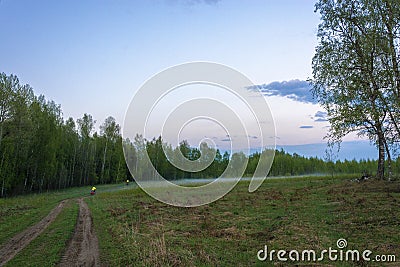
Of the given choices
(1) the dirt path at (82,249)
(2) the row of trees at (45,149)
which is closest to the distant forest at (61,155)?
(2) the row of trees at (45,149)

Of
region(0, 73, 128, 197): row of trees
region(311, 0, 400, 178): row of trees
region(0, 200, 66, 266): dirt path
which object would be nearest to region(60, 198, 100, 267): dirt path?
region(0, 200, 66, 266): dirt path

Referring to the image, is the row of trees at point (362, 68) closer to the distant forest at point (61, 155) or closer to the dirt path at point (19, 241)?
the distant forest at point (61, 155)

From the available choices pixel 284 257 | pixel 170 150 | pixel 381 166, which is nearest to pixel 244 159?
pixel 170 150

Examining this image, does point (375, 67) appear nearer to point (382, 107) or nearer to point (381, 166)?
point (382, 107)

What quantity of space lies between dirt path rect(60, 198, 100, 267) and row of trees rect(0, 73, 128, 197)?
107 ft

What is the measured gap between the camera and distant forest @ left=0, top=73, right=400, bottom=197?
4150 centimetres

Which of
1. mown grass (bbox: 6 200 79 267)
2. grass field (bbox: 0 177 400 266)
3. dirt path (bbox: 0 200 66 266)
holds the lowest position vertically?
dirt path (bbox: 0 200 66 266)

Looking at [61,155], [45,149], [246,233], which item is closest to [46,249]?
[246,233]

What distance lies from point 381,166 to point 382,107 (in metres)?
11.4

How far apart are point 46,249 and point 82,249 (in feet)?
4.47

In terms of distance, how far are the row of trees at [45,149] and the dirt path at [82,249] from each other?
3254 centimetres

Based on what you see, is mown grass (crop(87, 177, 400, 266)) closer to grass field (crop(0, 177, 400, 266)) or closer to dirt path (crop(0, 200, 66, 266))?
grass field (crop(0, 177, 400, 266))

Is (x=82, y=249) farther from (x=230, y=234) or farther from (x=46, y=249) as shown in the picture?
(x=230, y=234)

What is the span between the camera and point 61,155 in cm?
5897
